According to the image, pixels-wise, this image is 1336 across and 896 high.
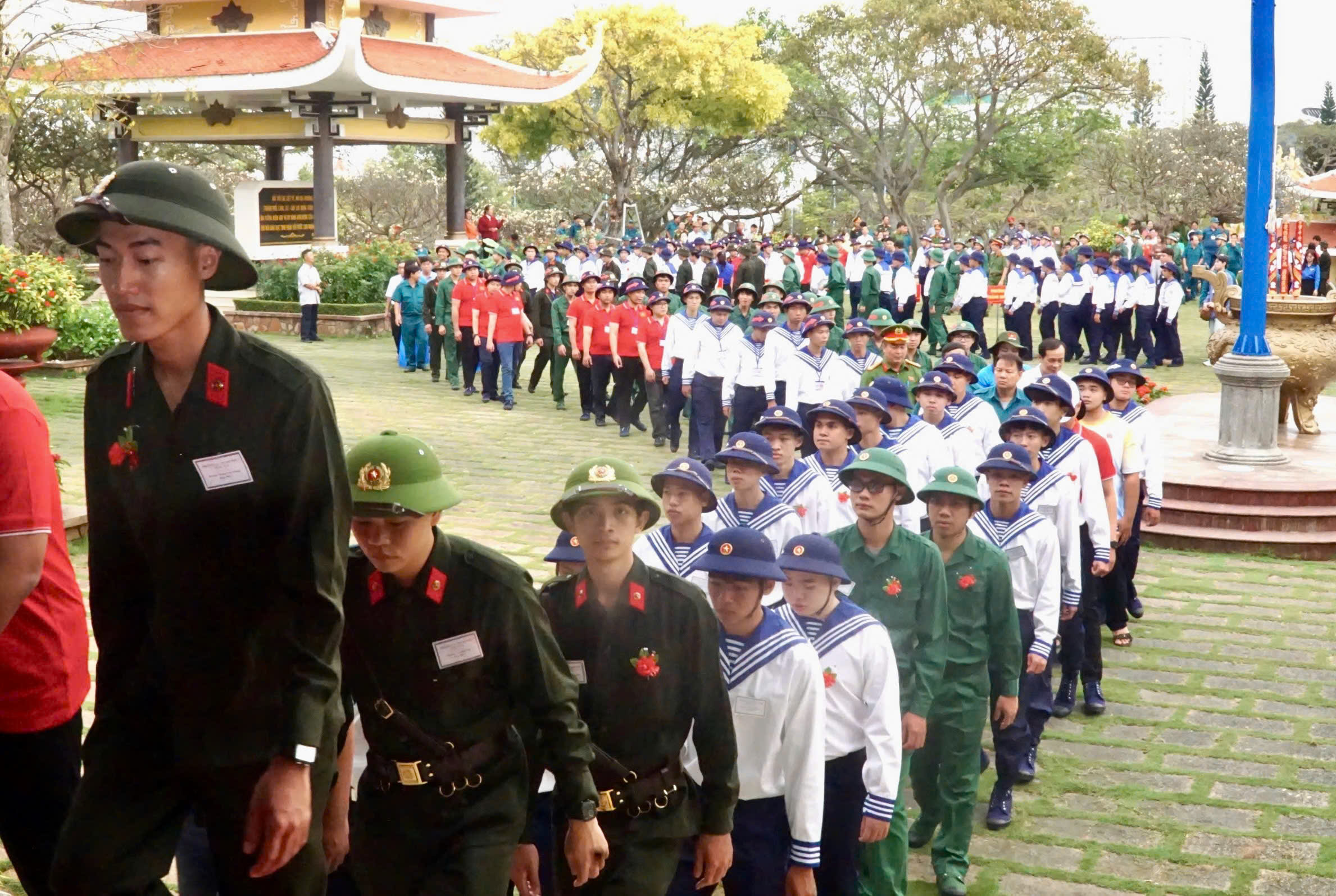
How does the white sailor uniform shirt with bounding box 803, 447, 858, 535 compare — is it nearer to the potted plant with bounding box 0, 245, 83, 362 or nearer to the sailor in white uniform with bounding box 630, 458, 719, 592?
the sailor in white uniform with bounding box 630, 458, 719, 592

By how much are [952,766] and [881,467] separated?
132 cm

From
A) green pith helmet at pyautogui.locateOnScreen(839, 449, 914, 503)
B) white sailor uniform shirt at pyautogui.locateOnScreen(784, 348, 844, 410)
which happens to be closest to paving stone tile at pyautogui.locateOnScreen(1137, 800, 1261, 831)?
green pith helmet at pyautogui.locateOnScreen(839, 449, 914, 503)

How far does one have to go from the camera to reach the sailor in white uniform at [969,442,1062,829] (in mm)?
7148

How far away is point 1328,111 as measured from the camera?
232 ft

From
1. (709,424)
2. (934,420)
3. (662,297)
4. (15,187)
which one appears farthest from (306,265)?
(934,420)

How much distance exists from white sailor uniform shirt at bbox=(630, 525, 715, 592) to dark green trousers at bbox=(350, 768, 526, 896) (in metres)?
2.52

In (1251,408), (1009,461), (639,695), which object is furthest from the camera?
(1251,408)

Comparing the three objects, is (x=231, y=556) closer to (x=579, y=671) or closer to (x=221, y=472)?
(x=221, y=472)

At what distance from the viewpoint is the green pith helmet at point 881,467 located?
632 cm

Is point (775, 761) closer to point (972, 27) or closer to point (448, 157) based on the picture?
point (448, 157)

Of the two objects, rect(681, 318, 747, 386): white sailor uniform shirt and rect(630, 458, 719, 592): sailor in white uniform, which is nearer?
rect(630, 458, 719, 592): sailor in white uniform

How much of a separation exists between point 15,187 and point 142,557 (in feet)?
116

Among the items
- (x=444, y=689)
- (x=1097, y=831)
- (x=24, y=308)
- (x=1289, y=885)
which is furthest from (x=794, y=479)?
(x=24, y=308)

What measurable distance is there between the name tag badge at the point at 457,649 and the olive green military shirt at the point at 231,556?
909 millimetres
